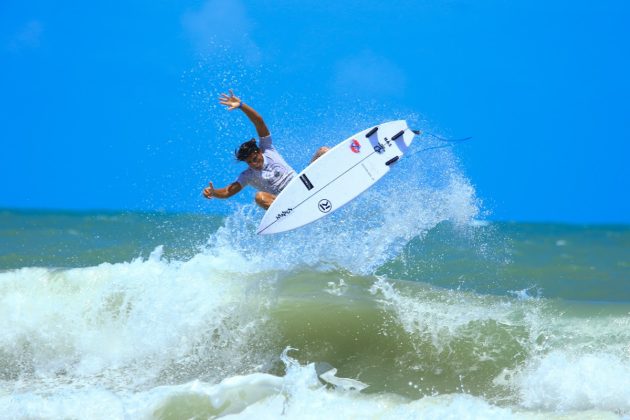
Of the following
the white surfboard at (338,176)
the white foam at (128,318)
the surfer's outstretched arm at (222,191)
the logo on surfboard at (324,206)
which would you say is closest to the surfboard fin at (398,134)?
the white surfboard at (338,176)

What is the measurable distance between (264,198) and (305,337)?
1728 millimetres

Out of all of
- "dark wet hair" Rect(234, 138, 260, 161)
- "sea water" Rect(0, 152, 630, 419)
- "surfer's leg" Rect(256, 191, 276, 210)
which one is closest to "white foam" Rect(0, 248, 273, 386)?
"sea water" Rect(0, 152, 630, 419)

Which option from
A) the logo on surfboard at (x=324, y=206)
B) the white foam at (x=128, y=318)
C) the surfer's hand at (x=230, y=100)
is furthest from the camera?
the logo on surfboard at (x=324, y=206)

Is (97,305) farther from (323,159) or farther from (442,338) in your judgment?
(442,338)

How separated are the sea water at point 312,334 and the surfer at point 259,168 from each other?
67 centimetres

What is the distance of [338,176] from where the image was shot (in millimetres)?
7836

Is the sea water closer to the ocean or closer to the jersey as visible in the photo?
the ocean

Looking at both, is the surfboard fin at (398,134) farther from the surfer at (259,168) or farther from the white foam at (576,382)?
the white foam at (576,382)

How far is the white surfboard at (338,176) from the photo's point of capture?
7613 millimetres

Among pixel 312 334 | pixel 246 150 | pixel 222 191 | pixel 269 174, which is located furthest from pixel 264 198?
pixel 312 334

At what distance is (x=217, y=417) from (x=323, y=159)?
11.8 ft

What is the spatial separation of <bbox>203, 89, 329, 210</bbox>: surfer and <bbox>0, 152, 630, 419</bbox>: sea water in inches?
26.5

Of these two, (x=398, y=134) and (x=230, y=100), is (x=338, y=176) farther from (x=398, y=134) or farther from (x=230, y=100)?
(x=230, y=100)

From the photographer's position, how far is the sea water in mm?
5102
